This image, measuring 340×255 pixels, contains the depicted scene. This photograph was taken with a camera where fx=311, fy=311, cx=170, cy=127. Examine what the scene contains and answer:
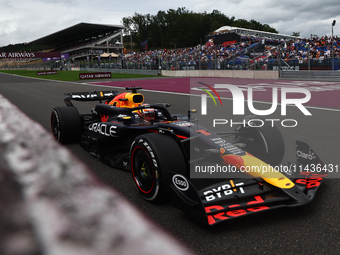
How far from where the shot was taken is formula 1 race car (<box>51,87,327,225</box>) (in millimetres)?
2516

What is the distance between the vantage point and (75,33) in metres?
81.4

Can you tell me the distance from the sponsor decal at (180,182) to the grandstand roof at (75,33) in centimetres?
7684

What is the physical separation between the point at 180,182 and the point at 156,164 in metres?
0.34

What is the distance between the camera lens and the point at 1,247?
2.29m

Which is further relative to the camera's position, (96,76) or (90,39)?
(90,39)

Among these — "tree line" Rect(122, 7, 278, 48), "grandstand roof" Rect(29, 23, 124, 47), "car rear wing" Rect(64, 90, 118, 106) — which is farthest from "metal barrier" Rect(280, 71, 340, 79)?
"tree line" Rect(122, 7, 278, 48)

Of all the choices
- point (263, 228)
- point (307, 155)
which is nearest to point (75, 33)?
point (307, 155)

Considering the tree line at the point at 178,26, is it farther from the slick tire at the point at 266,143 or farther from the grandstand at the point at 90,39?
the slick tire at the point at 266,143

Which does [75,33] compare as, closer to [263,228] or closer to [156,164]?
[156,164]

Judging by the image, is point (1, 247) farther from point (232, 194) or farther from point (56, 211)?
point (232, 194)

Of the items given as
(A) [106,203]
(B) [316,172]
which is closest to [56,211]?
(A) [106,203]

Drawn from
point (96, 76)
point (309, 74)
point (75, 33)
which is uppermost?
point (75, 33)

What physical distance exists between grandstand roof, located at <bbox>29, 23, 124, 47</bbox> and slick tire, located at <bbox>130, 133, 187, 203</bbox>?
250 feet

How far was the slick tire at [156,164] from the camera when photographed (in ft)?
9.12
